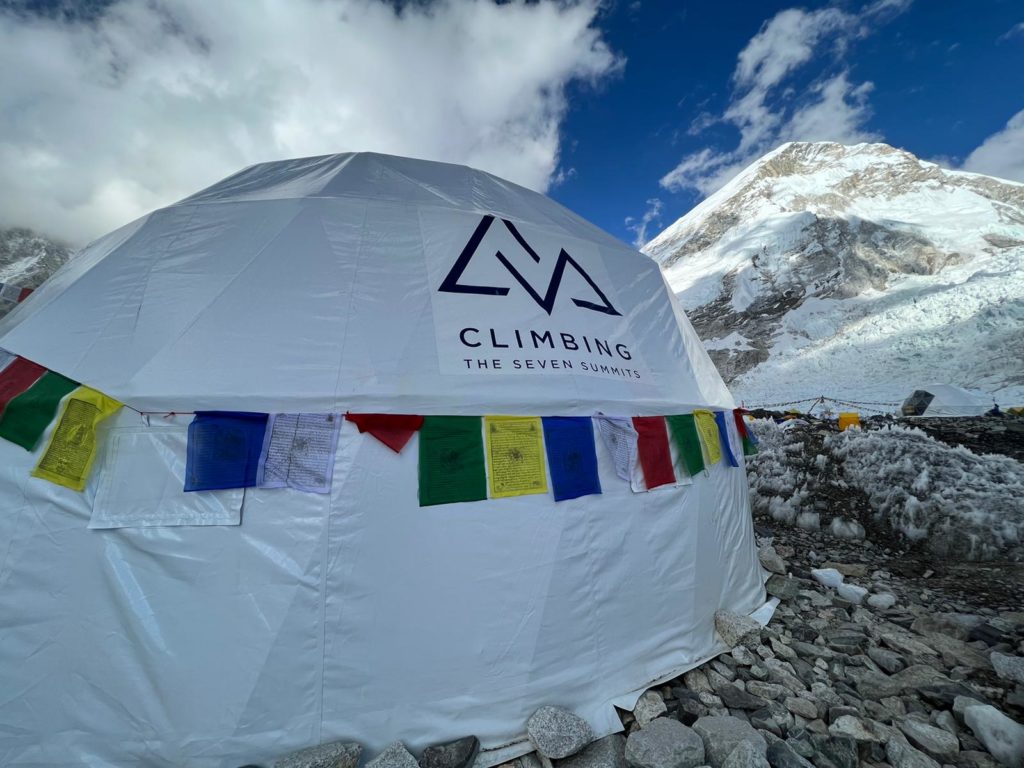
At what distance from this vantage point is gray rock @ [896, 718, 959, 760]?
2.39 meters

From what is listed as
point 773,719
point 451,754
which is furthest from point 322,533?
point 773,719

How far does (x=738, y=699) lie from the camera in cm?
281

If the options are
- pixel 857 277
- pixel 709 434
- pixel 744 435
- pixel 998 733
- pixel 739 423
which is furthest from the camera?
pixel 857 277

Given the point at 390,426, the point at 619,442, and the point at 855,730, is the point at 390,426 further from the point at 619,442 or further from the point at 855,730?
the point at 855,730

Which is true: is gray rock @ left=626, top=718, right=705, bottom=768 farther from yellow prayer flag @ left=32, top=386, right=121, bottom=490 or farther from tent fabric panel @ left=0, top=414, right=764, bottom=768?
yellow prayer flag @ left=32, top=386, right=121, bottom=490

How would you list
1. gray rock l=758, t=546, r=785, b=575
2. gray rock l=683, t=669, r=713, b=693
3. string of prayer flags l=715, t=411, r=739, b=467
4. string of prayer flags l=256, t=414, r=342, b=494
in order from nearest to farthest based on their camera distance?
string of prayer flags l=256, t=414, r=342, b=494
gray rock l=683, t=669, r=713, b=693
string of prayer flags l=715, t=411, r=739, b=467
gray rock l=758, t=546, r=785, b=575

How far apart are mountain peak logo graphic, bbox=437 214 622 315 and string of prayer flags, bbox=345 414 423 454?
1.14m

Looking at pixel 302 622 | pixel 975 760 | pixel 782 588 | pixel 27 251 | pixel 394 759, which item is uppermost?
pixel 27 251

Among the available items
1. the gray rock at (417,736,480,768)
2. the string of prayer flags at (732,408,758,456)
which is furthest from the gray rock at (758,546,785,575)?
the gray rock at (417,736,480,768)

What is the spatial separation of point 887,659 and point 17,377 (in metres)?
6.59

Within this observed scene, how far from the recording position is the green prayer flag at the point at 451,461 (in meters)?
2.60

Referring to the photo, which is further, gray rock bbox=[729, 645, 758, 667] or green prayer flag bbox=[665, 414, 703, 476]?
green prayer flag bbox=[665, 414, 703, 476]

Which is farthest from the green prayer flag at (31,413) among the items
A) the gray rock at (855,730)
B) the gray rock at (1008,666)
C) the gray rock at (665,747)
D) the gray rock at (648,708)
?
the gray rock at (1008,666)

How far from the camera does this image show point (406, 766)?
6.98ft
